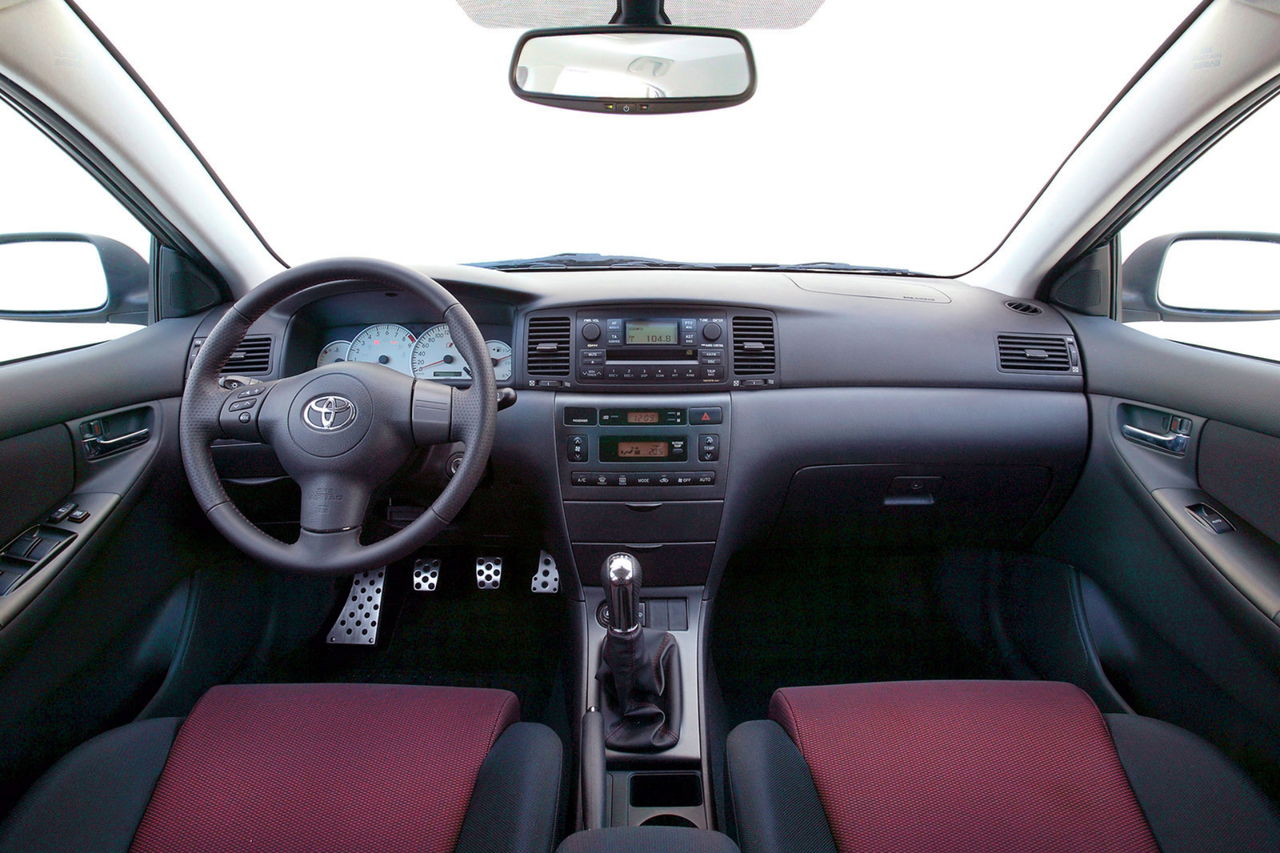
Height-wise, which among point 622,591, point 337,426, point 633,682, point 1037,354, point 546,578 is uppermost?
point 1037,354

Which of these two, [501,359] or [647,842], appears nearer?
[647,842]

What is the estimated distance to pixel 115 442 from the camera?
1.66m

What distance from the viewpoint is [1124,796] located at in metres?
1.20

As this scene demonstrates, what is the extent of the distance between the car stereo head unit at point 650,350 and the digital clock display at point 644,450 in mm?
178

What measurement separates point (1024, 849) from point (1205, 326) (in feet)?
4.88

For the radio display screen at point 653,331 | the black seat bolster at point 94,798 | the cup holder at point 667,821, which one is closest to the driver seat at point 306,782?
the black seat bolster at point 94,798

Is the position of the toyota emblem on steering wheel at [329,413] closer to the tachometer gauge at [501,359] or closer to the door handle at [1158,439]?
the tachometer gauge at [501,359]

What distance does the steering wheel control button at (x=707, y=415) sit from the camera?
1.97 m

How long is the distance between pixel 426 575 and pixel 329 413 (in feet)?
4.12

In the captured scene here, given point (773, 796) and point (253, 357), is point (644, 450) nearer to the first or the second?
point (773, 796)

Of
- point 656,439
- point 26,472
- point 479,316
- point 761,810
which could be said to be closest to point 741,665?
point 656,439

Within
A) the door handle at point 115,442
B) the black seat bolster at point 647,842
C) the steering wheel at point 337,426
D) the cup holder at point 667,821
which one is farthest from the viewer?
the cup holder at point 667,821

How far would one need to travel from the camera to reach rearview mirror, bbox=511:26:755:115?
6.38 feet

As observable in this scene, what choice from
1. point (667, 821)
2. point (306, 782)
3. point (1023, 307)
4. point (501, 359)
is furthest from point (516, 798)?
point (1023, 307)
